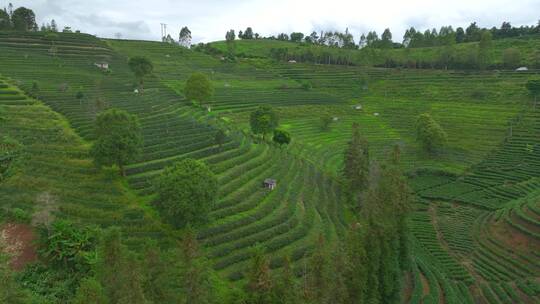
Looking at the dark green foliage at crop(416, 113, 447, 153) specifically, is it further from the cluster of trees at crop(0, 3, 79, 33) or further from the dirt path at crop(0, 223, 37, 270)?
the cluster of trees at crop(0, 3, 79, 33)

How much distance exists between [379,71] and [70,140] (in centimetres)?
10256

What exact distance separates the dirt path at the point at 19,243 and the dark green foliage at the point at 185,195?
972cm

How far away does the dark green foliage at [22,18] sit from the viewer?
11562cm

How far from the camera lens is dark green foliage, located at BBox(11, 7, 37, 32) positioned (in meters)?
116

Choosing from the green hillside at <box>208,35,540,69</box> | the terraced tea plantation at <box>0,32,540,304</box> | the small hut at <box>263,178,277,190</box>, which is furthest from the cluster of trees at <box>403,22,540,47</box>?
the small hut at <box>263,178,277,190</box>

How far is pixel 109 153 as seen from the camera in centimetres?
3756

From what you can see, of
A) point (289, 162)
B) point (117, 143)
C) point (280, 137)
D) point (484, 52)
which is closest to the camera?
point (117, 143)

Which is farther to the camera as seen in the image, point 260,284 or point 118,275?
point 260,284

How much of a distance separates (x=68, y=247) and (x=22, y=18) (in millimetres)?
116110

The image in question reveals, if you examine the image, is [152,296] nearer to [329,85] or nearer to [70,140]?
[70,140]

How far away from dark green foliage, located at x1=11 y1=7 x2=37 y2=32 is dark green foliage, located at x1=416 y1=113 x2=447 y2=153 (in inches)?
4552

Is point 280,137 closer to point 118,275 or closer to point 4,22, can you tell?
point 118,275

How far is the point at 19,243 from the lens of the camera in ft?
97.3

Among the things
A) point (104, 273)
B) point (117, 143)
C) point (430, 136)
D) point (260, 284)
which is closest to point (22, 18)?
A: point (117, 143)
